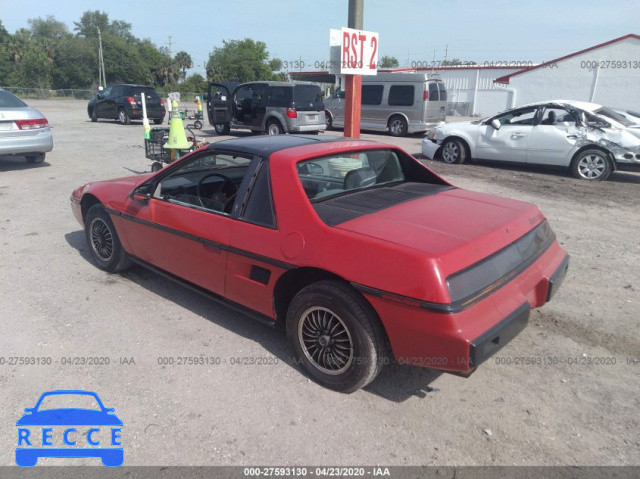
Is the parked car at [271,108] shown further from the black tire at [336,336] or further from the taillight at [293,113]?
the black tire at [336,336]

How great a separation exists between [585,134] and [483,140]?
2057 mm

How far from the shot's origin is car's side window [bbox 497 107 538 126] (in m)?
10.1

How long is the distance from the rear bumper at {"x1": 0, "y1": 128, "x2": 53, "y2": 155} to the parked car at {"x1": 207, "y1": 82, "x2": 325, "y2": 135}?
712 cm

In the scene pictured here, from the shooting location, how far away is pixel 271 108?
15.5 metres

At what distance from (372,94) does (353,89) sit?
1086 cm

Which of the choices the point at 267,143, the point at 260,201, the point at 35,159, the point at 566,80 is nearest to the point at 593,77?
the point at 566,80

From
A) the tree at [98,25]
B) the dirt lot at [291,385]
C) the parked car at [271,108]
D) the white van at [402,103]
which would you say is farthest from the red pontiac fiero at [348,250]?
the tree at [98,25]

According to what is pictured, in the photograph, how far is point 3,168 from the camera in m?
10.4

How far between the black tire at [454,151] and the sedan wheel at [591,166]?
236 cm

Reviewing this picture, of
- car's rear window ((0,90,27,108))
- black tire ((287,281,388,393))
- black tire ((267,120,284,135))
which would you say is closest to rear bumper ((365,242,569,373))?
black tire ((287,281,388,393))

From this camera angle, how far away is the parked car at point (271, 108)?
15.2 meters

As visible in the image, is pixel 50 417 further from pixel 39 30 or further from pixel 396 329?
pixel 39 30

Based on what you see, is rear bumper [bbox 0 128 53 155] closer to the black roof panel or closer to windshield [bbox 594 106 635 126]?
the black roof panel

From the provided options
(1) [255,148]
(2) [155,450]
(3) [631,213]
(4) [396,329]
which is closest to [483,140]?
(3) [631,213]
